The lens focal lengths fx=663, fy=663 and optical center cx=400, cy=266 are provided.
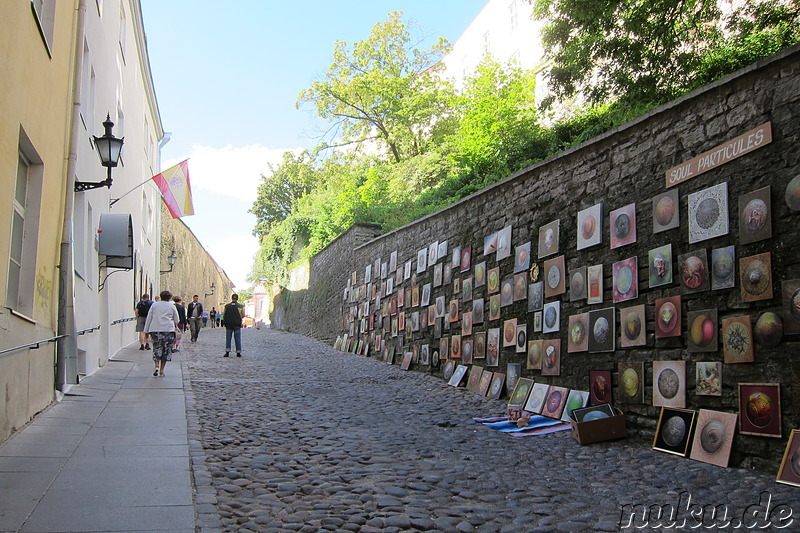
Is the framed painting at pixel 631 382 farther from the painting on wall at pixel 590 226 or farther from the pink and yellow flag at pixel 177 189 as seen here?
the pink and yellow flag at pixel 177 189

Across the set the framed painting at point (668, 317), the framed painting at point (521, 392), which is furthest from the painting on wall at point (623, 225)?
the framed painting at point (521, 392)

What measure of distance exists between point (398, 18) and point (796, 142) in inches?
1137

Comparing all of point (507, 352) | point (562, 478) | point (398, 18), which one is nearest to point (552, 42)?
point (507, 352)

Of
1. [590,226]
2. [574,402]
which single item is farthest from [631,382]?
[590,226]

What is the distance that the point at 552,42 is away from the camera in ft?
46.1

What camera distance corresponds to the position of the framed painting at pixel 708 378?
5.94m

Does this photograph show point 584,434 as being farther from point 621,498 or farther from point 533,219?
point 533,219

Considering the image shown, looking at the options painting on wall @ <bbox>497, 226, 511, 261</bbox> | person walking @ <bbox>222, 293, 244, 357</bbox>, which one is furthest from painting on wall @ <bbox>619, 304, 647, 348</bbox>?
person walking @ <bbox>222, 293, 244, 357</bbox>

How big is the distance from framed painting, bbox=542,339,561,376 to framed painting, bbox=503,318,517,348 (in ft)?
2.71

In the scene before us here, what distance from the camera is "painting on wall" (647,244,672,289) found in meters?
6.71

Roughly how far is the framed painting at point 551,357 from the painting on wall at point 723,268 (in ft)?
8.72

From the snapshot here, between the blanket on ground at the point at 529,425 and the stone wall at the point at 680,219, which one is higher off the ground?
the stone wall at the point at 680,219

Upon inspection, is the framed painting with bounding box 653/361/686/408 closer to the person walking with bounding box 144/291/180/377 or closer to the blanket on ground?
the blanket on ground

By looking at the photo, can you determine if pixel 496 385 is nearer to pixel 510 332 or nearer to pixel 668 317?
pixel 510 332
